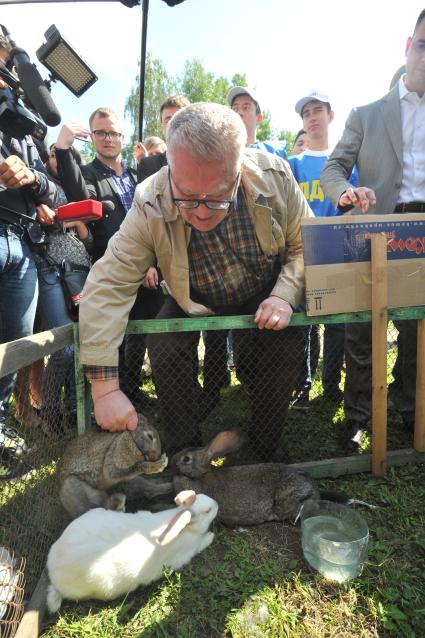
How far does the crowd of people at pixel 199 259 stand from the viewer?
200 centimetres

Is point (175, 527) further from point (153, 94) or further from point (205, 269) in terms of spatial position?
point (153, 94)

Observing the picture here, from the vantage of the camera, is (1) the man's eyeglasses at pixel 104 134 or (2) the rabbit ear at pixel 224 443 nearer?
(2) the rabbit ear at pixel 224 443

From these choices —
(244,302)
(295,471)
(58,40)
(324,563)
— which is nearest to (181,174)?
(244,302)

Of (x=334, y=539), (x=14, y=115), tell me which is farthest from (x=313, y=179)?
(x=334, y=539)

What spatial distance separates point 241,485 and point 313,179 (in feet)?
9.34

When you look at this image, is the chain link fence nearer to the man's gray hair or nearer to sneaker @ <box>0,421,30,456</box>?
sneaker @ <box>0,421,30,456</box>

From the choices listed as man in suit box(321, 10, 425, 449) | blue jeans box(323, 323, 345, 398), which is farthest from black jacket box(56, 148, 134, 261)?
blue jeans box(323, 323, 345, 398)

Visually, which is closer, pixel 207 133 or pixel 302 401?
pixel 207 133

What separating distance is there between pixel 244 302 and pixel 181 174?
3.12 ft

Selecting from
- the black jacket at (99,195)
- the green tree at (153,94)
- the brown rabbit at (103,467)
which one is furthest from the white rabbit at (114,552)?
the green tree at (153,94)

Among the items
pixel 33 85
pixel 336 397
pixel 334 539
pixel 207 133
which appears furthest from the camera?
pixel 336 397

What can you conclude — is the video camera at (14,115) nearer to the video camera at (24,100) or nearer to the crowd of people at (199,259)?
the video camera at (24,100)

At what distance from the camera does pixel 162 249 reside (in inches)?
85.4

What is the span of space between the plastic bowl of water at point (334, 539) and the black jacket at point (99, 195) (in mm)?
2410
